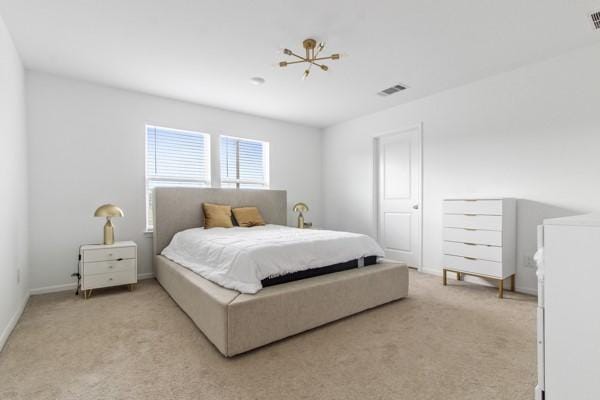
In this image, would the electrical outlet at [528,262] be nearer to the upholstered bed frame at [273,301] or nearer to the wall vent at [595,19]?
the upholstered bed frame at [273,301]

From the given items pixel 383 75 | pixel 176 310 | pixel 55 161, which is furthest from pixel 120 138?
pixel 383 75

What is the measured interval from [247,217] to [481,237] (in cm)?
281

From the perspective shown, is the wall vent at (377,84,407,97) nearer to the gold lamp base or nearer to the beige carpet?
the beige carpet

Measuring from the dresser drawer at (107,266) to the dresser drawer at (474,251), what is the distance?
3.54m

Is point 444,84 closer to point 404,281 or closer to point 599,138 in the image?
point 599,138

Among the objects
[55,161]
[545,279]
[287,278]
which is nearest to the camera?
[545,279]

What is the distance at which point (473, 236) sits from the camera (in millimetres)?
3066

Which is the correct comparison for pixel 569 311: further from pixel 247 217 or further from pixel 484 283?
pixel 247 217

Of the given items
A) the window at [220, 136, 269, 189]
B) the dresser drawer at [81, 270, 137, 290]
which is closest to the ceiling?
the window at [220, 136, 269, 189]

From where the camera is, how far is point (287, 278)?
2.22 m

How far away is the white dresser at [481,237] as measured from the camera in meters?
2.88

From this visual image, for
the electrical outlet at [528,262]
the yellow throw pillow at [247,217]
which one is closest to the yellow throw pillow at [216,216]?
the yellow throw pillow at [247,217]

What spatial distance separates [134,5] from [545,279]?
283 centimetres

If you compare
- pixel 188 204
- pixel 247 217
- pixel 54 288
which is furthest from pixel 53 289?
pixel 247 217
